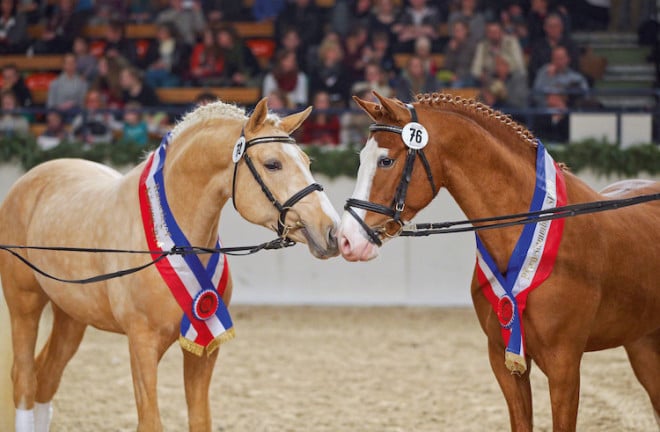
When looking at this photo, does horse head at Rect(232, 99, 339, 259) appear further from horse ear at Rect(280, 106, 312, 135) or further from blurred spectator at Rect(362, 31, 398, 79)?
blurred spectator at Rect(362, 31, 398, 79)

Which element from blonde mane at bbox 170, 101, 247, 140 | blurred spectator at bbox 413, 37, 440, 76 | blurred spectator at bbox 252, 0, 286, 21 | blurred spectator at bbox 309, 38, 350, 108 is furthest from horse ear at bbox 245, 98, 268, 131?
blurred spectator at bbox 252, 0, 286, 21

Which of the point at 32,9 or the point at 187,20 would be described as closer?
the point at 187,20

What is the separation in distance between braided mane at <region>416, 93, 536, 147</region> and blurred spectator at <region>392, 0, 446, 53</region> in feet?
27.9

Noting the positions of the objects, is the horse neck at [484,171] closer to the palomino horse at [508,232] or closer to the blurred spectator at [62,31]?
the palomino horse at [508,232]

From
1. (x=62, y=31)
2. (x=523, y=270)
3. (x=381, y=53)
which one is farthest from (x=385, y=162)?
(x=62, y=31)

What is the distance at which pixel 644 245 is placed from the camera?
14.0ft

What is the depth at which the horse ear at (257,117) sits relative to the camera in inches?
159

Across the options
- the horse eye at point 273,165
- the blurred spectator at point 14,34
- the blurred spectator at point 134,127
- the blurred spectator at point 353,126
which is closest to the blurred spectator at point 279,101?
the blurred spectator at point 353,126

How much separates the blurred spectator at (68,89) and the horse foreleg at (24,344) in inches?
293

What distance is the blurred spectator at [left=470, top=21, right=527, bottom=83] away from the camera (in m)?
11.6

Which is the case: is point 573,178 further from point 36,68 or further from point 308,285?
point 36,68

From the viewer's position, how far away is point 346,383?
696 centimetres

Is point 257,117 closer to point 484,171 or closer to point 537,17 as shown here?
point 484,171

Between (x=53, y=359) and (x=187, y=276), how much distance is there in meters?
1.45
